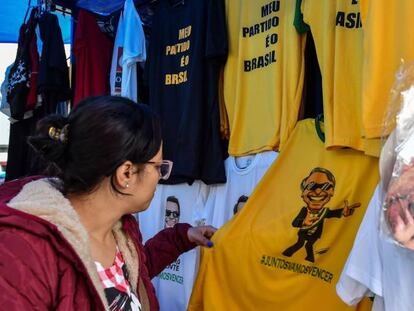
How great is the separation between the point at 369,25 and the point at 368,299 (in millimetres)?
736

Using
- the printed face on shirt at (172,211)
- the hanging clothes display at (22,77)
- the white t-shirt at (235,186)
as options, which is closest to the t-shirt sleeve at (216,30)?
the white t-shirt at (235,186)

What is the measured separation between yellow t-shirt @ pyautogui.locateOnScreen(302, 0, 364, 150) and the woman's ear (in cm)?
64

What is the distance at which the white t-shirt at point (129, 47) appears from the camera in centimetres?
247

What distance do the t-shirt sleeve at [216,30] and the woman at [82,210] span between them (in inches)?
35.7

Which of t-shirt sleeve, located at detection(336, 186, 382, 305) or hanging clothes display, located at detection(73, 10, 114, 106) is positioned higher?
hanging clothes display, located at detection(73, 10, 114, 106)

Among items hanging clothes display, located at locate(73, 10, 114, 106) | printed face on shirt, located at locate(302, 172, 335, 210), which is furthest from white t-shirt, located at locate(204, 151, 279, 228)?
hanging clothes display, located at locate(73, 10, 114, 106)

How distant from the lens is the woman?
3.17ft

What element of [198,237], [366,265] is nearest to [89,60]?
[198,237]

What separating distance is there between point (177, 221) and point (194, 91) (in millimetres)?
693

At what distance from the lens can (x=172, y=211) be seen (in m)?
2.38


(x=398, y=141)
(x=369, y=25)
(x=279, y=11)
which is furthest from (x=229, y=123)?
(x=398, y=141)

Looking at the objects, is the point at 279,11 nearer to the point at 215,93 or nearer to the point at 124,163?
the point at 215,93

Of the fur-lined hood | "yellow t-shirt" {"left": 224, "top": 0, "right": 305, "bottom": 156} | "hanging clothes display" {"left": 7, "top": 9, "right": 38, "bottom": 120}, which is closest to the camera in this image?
the fur-lined hood

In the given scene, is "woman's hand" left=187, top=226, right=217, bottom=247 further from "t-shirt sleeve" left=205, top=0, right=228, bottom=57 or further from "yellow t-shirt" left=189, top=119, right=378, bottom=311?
"t-shirt sleeve" left=205, top=0, right=228, bottom=57
